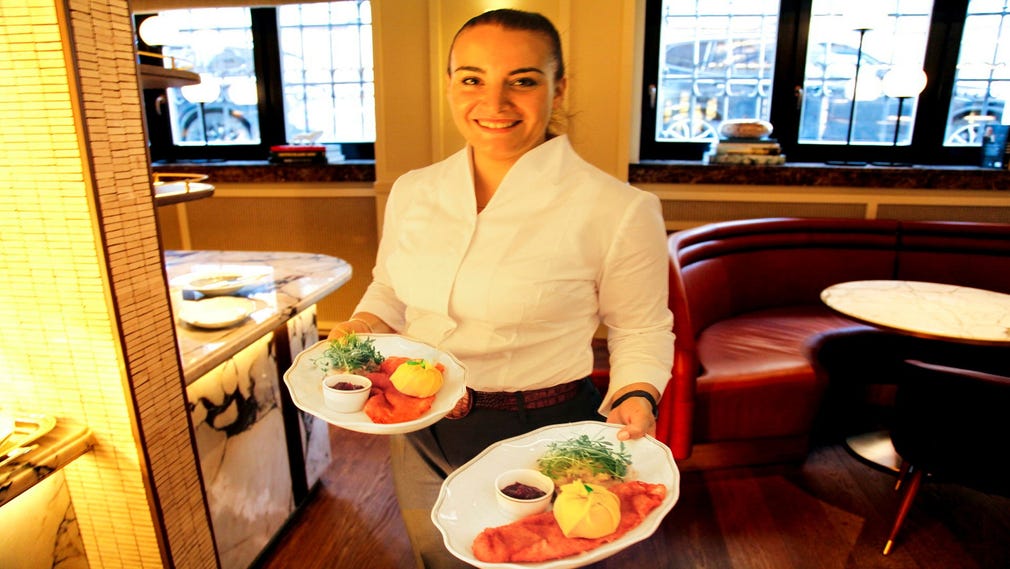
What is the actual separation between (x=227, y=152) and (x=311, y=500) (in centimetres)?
249

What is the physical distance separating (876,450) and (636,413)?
6.67ft

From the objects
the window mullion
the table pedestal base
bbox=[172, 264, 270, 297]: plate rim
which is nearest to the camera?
bbox=[172, 264, 270, 297]: plate rim

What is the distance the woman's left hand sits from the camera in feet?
3.23

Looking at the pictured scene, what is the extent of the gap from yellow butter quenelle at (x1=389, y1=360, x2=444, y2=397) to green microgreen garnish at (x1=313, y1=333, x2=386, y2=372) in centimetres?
11

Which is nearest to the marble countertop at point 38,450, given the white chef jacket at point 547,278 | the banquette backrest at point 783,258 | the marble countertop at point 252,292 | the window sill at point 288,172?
the marble countertop at point 252,292

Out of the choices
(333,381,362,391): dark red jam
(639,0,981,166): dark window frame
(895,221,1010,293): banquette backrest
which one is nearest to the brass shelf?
(333,381,362,391): dark red jam

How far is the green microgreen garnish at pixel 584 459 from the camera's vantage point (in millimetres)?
896

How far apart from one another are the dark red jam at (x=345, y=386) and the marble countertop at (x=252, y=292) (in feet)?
1.63

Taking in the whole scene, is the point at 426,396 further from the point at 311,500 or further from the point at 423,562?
the point at 311,500

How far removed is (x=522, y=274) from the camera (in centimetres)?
105

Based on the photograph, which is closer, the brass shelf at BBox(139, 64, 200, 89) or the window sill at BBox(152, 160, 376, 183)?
the brass shelf at BBox(139, 64, 200, 89)

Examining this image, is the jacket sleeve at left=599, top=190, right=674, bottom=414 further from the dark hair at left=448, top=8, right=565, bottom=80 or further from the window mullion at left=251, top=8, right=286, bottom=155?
the window mullion at left=251, top=8, right=286, bottom=155

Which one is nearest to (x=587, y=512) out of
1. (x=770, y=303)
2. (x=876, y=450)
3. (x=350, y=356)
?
(x=350, y=356)

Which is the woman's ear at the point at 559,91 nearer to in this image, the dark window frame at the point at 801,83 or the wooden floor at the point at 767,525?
the wooden floor at the point at 767,525
